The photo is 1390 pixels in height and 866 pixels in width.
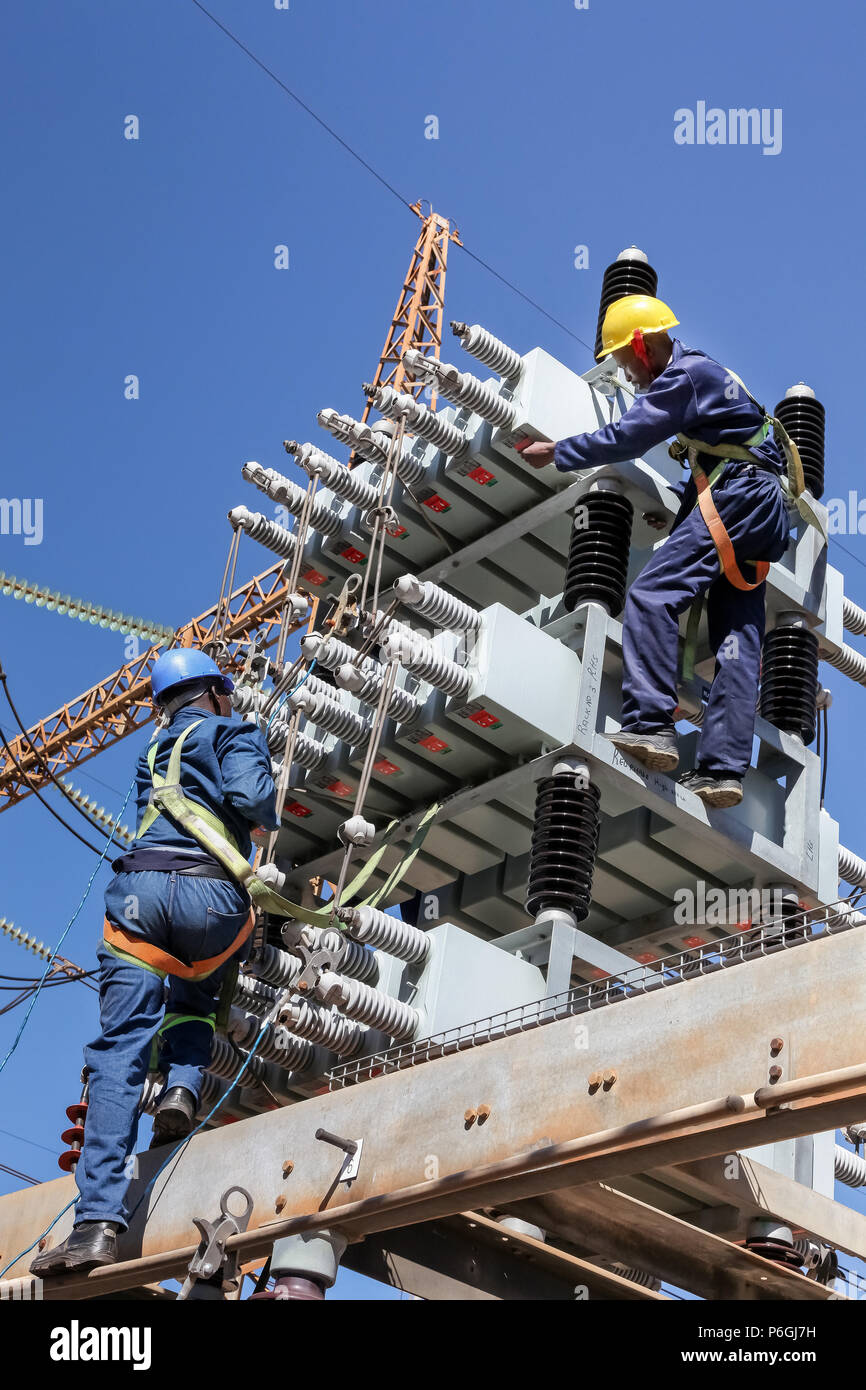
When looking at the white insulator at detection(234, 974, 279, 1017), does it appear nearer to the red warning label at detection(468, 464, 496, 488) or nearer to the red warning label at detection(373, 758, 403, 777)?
the red warning label at detection(373, 758, 403, 777)

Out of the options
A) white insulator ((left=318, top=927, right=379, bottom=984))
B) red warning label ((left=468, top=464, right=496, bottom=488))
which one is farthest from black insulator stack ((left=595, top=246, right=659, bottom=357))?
white insulator ((left=318, top=927, right=379, bottom=984))

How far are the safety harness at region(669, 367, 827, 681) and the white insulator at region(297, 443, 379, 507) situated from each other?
72.1 inches

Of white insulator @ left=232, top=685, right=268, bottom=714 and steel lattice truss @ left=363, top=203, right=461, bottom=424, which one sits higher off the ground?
steel lattice truss @ left=363, top=203, right=461, bottom=424

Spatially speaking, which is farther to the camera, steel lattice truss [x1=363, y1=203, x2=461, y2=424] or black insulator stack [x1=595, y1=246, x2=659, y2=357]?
steel lattice truss [x1=363, y1=203, x2=461, y2=424]

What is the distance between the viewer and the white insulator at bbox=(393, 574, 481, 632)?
7.68 meters

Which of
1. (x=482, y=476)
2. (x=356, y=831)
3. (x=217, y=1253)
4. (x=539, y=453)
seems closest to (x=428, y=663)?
(x=356, y=831)

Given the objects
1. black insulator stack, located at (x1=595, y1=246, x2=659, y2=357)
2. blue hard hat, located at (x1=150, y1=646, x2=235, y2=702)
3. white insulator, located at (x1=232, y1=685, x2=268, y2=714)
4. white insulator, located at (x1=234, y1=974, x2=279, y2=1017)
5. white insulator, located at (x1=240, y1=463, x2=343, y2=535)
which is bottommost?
white insulator, located at (x1=234, y1=974, x2=279, y2=1017)

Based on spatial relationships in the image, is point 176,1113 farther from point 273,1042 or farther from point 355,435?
point 355,435

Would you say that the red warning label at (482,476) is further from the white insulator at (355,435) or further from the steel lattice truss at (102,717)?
the steel lattice truss at (102,717)

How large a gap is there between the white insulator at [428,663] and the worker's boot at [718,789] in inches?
44.1

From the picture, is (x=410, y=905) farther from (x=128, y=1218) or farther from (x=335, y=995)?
(x=128, y=1218)

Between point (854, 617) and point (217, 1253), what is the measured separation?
5.76 meters

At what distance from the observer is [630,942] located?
9.27 metres
